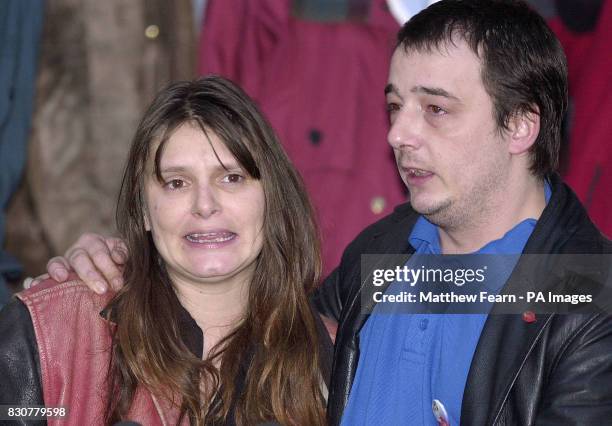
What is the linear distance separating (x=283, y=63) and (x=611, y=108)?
1.22 meters

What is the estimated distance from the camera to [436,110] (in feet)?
7.94

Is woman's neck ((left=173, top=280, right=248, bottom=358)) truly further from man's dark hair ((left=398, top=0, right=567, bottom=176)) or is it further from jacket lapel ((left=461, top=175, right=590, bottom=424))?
man's dark hair ((left=398, top=0, right=567, bottom=176))

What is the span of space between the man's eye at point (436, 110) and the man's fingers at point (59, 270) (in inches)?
42.5

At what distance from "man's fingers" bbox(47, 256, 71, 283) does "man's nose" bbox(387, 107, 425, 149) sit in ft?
3.13

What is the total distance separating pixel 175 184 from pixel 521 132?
955 millimetres

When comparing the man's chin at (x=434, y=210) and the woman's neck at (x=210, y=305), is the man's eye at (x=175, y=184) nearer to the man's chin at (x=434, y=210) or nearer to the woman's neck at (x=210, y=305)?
the woman's neck at (x=210, y=305)

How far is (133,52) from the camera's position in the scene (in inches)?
131

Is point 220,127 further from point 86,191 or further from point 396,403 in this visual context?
point 86,191

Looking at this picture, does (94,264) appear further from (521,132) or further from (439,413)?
(521,132)

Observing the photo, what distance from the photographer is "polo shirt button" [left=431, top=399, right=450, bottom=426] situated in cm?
223

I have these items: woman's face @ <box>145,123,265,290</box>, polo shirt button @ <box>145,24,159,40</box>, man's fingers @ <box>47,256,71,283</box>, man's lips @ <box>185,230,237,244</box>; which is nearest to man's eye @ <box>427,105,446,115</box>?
woman's face @ <box>145,123,265,290</box>

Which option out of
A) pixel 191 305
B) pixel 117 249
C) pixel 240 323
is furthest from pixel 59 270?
pixel 240 323

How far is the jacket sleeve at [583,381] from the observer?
79.1 inches

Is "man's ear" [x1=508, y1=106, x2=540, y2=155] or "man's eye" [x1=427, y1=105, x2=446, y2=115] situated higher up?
"man's eye" [x1=427, y1=105, x2=446, y2=115]
